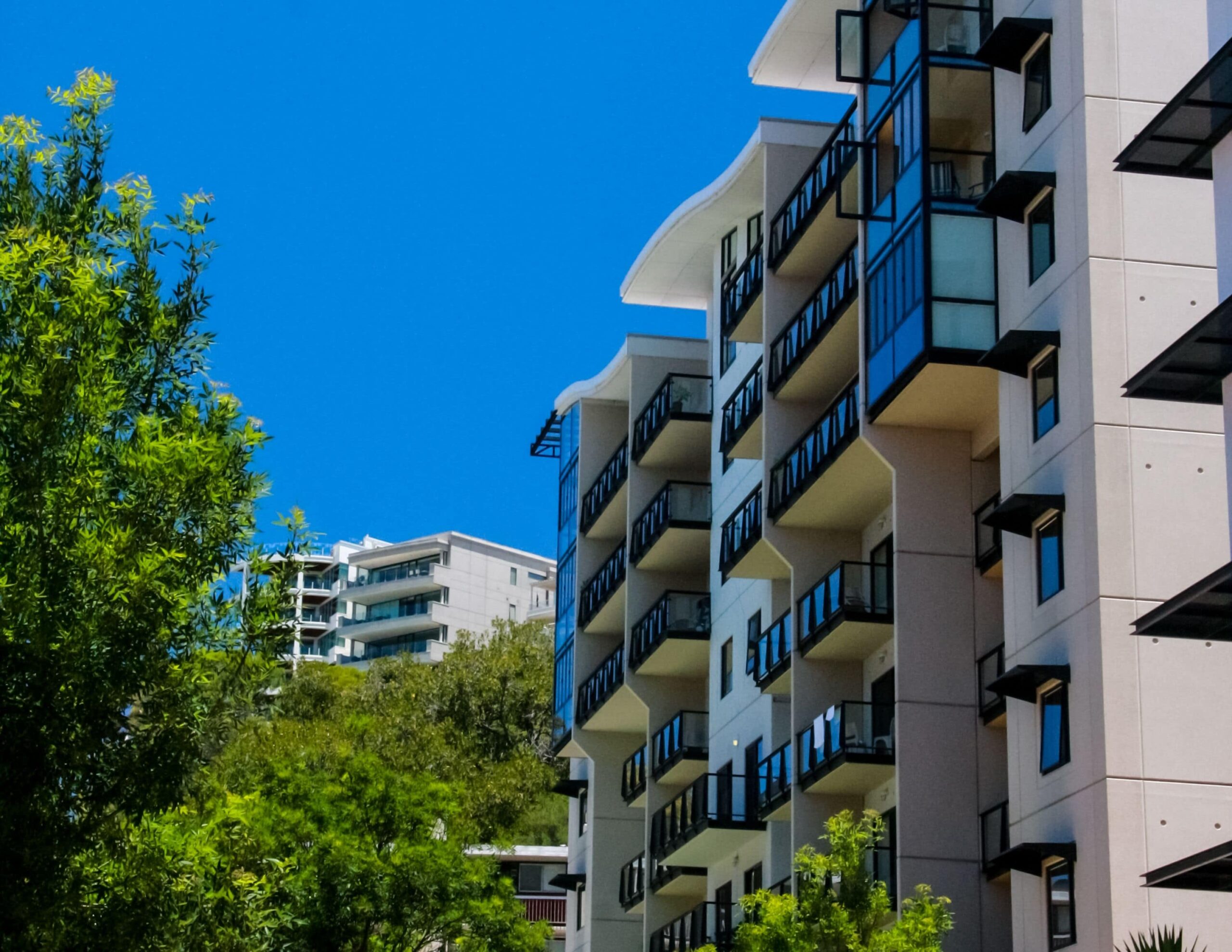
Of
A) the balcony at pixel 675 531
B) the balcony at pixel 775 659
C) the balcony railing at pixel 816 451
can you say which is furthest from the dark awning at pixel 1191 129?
the balcony at pixel 675 531

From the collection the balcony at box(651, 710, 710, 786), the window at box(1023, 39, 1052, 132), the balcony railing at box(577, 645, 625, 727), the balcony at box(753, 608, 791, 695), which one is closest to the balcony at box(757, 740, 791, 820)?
the balcony at box(753, 608, 791, 695)

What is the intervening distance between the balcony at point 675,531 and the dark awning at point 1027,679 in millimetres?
22171

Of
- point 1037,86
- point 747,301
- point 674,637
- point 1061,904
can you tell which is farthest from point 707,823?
point 1037,86

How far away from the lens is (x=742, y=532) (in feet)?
142

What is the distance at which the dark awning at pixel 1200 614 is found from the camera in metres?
17.9

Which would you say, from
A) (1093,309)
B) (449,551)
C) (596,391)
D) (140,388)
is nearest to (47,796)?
(140,388)

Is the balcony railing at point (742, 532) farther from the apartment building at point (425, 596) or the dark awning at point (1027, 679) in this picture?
the apartment building at point (425, 596)

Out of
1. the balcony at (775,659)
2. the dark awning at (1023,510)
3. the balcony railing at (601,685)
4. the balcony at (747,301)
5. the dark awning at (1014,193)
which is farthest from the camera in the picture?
the balcony railing at (601,685)

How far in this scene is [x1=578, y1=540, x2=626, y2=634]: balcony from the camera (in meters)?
56.6

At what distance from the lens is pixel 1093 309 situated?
2812 centimetres

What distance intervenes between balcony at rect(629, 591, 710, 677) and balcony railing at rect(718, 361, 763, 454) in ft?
17.1

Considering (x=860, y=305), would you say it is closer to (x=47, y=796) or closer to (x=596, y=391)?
(x=47, y=796)

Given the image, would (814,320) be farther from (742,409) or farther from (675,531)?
(675,531)

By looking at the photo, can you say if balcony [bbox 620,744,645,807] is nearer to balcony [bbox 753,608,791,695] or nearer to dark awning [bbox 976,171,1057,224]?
balcony [bbox 753,608,791,695]
